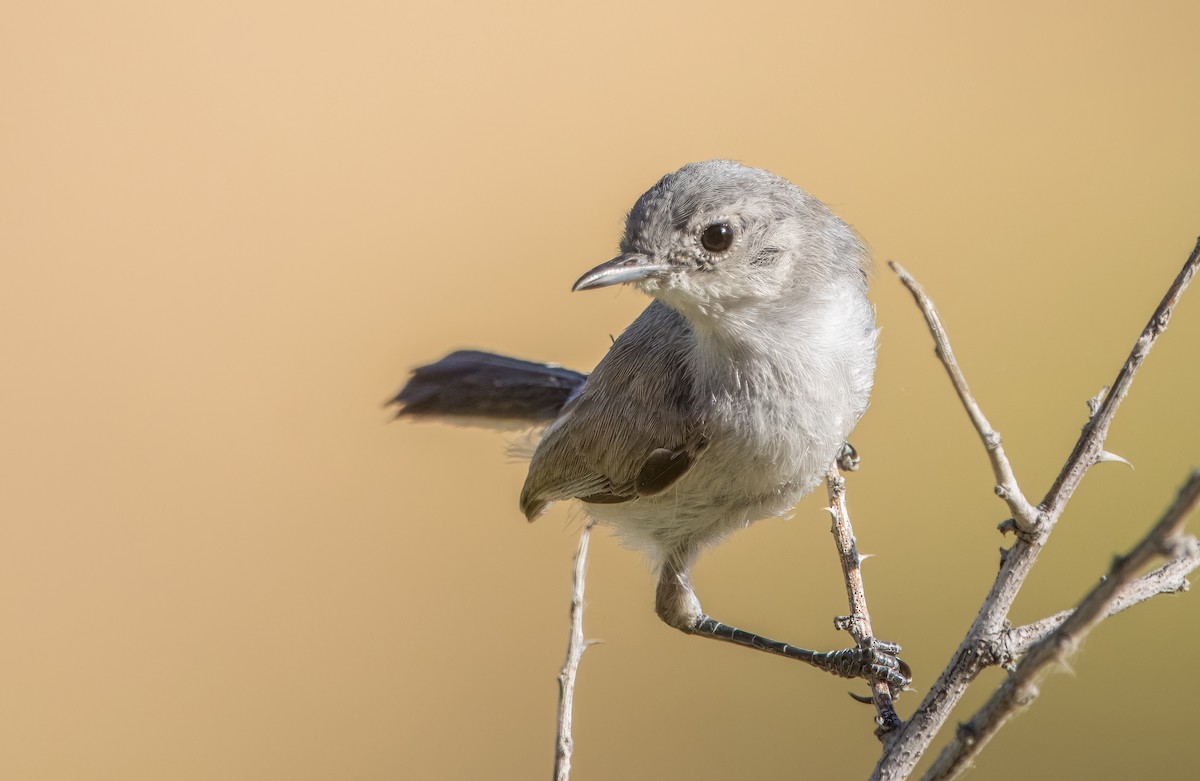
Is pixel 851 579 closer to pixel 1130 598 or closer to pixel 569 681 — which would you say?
pixel 569 681

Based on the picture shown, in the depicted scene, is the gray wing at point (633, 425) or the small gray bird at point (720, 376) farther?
the gray wing at point (633, 425)

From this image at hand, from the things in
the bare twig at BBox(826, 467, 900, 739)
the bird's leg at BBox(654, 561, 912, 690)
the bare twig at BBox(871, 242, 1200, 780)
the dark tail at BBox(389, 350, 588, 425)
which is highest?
the bare twig at BBox(871, 242, 1200, 780)

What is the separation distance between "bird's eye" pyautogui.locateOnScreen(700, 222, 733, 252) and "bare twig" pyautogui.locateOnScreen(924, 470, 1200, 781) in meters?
0.96

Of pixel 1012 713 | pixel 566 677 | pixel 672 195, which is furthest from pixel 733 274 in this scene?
pixel 1012 713

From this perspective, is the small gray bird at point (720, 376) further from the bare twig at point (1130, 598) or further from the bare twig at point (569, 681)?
the bare twig at point (1130, 598)

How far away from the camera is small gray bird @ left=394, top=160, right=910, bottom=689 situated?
1805 millimetres

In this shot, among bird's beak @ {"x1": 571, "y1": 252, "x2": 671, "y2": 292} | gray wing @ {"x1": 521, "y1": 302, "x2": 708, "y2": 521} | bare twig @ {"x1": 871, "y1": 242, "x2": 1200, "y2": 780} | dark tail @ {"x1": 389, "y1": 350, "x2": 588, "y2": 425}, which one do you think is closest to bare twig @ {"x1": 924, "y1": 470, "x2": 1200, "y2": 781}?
bare twig @ {"x1": 871, "y1": 242, "x2": 1200, "y2": 780}

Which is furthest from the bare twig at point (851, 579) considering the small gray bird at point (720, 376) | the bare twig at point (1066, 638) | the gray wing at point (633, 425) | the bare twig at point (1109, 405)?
the bare twig at point (1066, 638)

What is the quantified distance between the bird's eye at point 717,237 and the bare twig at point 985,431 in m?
0.50

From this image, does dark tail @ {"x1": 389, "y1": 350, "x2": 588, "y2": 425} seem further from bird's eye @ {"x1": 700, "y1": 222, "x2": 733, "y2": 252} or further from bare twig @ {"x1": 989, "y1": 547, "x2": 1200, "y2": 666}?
bare twig @ {"x1": 989, "y1": 547, "x2": 1200, "y2": 666}

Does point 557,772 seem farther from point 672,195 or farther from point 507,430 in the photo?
point 507,430

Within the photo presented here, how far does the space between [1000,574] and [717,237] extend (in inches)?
28.7

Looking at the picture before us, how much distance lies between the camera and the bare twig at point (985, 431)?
1.29 m

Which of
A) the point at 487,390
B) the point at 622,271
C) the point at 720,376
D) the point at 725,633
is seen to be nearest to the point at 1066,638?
the point at 622,271
